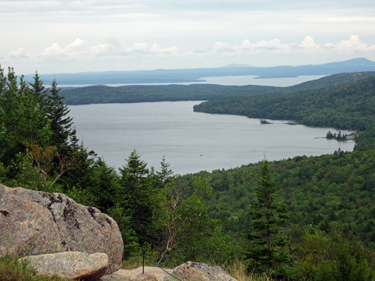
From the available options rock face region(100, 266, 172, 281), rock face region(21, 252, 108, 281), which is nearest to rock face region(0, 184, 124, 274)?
rock face region(100, 266, 172, 281)

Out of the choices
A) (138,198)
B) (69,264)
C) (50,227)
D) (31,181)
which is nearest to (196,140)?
(138,198)

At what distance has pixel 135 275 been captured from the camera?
1019 centimetres

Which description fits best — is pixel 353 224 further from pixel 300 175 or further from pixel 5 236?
pixel 5 236

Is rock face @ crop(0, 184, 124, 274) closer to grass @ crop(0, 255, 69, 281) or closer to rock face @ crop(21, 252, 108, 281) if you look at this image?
rock face @ crop(21, 252, 108, 281)

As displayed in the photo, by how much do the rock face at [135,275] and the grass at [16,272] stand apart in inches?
87.3

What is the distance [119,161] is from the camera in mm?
93938

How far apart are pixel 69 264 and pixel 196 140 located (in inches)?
5106

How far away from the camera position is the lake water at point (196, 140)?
354 feet

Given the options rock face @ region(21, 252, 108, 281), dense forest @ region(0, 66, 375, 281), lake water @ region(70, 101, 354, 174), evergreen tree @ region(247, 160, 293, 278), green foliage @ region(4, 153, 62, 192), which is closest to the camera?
rock face @ region(21, 252, 108, 281)

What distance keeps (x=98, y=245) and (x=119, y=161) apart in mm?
84959

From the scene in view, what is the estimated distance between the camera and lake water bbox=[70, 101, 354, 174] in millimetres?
107750

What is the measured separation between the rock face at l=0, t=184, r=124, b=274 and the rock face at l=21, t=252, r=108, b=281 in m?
0.75

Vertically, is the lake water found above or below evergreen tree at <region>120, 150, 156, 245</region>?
below

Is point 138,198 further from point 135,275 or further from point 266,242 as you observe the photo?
point 135,275
